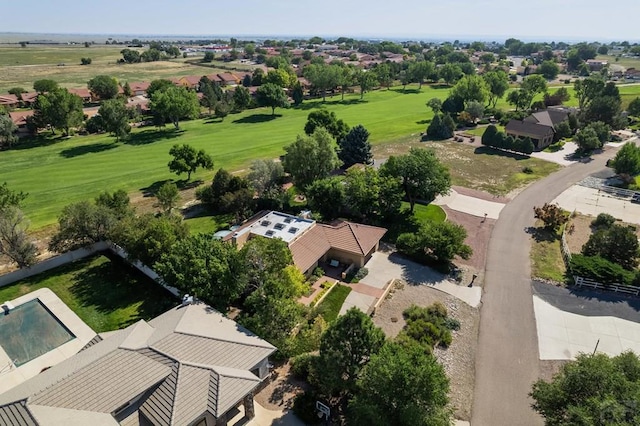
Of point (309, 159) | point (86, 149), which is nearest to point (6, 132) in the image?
point (86, 149)

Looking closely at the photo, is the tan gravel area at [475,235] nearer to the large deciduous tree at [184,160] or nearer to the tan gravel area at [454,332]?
the tan gravel area at [454,332]

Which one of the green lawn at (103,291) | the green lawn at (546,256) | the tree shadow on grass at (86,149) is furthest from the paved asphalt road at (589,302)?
the tree shadow on grass at (86,149)

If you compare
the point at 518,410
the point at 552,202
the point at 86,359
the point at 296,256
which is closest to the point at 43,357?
the point at 86,359

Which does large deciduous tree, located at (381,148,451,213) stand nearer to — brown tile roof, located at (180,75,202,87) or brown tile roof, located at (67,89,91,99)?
brown tile roof, located at (67,89,91,99)

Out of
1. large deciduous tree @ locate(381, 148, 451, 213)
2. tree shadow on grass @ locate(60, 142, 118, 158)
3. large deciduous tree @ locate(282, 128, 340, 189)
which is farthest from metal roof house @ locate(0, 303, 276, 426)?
tree shadow on grass @ locate(60, 142, 118, 158)

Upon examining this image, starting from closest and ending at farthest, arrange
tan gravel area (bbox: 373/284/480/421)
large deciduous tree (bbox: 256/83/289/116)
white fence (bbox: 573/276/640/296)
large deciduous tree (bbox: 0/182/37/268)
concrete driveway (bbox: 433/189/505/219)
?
tan gravel area (bbox: 373/284/480/421) < white fence (bbox: 573/276/640/296) < large deciduous tree (bbox: 0/182/37/268) < concrete driveway (bbox: 433/189/505/219) < large deciduous tree (bbox: 256/83/289/116)

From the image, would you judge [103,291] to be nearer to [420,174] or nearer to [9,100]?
[420,174]

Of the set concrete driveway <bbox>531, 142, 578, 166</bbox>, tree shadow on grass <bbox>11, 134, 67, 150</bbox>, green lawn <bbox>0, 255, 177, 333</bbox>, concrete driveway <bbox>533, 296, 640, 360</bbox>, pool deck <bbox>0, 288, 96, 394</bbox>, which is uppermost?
tree shadow on grass <bbox>11, 134, 67, 150</bbox>
